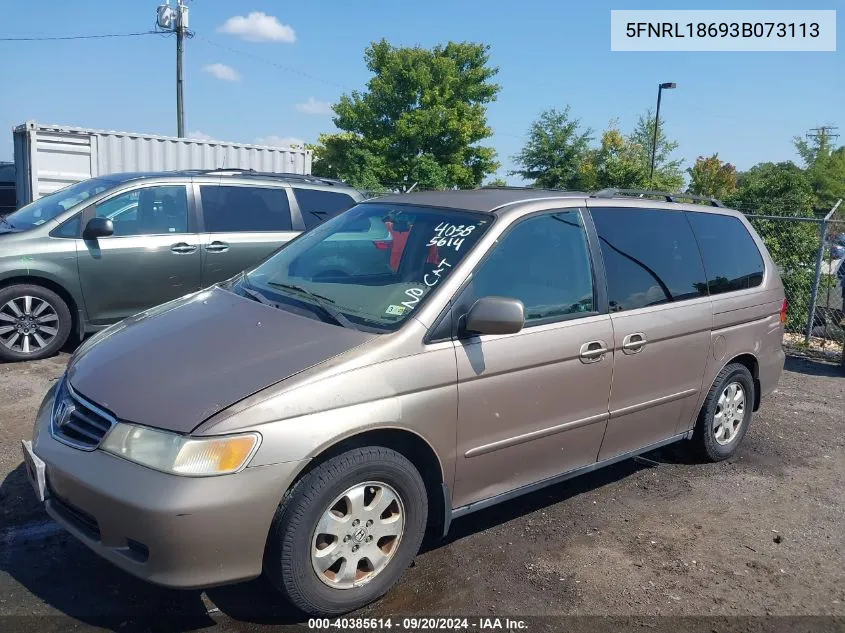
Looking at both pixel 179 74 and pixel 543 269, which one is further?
pixel 179 74

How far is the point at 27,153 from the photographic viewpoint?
13266 millimetres

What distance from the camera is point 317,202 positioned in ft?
27.0

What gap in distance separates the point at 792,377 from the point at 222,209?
635 cm

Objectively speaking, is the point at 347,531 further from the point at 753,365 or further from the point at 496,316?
the point at 753,365

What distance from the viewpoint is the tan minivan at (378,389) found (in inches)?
108

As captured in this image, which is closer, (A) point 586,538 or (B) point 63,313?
(A) point 586,538

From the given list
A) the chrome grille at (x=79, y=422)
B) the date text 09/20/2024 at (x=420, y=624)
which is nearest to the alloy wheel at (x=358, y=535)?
the date text 09/20/2024 at (x=420, y=624)

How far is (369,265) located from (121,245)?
4002mm

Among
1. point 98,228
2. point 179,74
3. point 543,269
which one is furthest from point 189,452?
point 179,74

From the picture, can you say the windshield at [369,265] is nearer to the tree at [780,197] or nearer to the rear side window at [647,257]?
the rear side window at [647,257]

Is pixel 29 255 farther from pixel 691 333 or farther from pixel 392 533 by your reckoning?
pixel 691 333

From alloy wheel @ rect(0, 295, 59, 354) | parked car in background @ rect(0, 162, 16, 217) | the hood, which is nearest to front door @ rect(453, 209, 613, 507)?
the hood

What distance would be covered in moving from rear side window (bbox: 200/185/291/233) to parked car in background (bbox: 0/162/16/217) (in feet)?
37.7

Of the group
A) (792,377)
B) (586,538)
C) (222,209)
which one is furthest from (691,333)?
(222,209)
